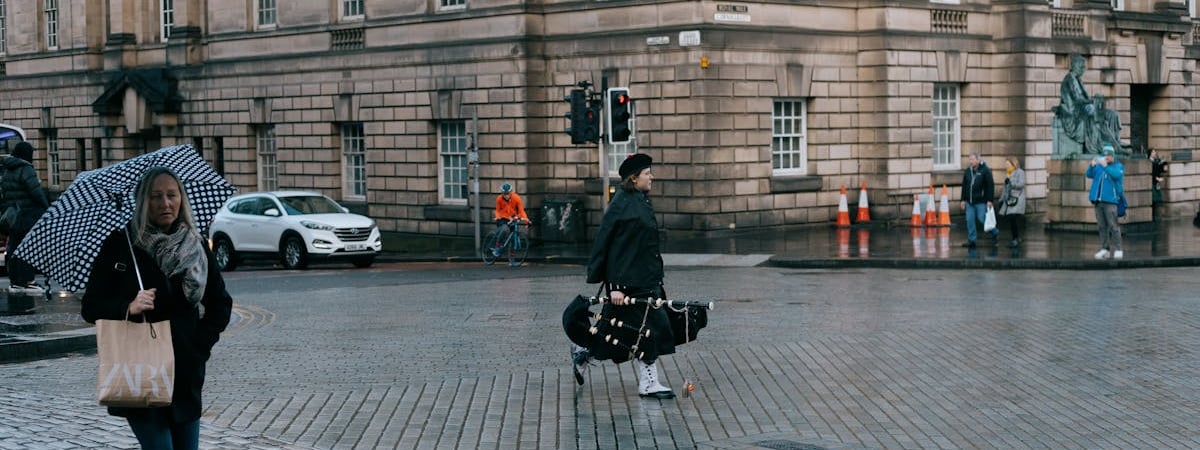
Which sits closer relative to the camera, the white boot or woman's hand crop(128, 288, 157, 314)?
woman's hand crop(128, 288, 157, 314)

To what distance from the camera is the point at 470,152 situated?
32.0 meters

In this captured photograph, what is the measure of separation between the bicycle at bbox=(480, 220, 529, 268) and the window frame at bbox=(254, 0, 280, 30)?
14.9m

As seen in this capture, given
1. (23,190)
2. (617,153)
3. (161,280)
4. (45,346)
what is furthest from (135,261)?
(617,153)

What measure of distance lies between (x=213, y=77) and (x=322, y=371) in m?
32.0

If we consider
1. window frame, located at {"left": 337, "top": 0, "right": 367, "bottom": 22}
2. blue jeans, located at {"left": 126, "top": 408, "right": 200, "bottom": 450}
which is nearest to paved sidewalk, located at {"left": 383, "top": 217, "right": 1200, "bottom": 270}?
window frame, located at {"left": 337, "top": 0, "right": 367, "bottom": 22}

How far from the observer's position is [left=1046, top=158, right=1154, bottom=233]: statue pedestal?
31.6m

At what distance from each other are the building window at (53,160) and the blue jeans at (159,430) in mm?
46580

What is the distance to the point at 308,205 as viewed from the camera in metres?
30.1

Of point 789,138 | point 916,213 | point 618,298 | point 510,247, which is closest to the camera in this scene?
point 618,298

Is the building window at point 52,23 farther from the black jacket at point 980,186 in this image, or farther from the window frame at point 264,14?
the black jacket at point 980,186

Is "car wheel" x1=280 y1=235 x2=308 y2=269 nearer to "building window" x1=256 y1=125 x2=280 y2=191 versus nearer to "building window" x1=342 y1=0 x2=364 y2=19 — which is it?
"building window" x1=342 y1=0 x2=364 y2=19

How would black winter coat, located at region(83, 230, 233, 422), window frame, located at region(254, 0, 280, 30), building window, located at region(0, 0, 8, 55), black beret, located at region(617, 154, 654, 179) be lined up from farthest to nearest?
1. building window, located at region(0, 0, 8, 55)
2. window frame, located at region(254, 0, 280, 30)
3. black beret, located at region(617, 154, 654, 179)
4. black winter coat, located at region(83, 230, 233, 422)

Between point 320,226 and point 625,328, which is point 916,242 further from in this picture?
point 625,328

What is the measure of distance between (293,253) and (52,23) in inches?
1010
